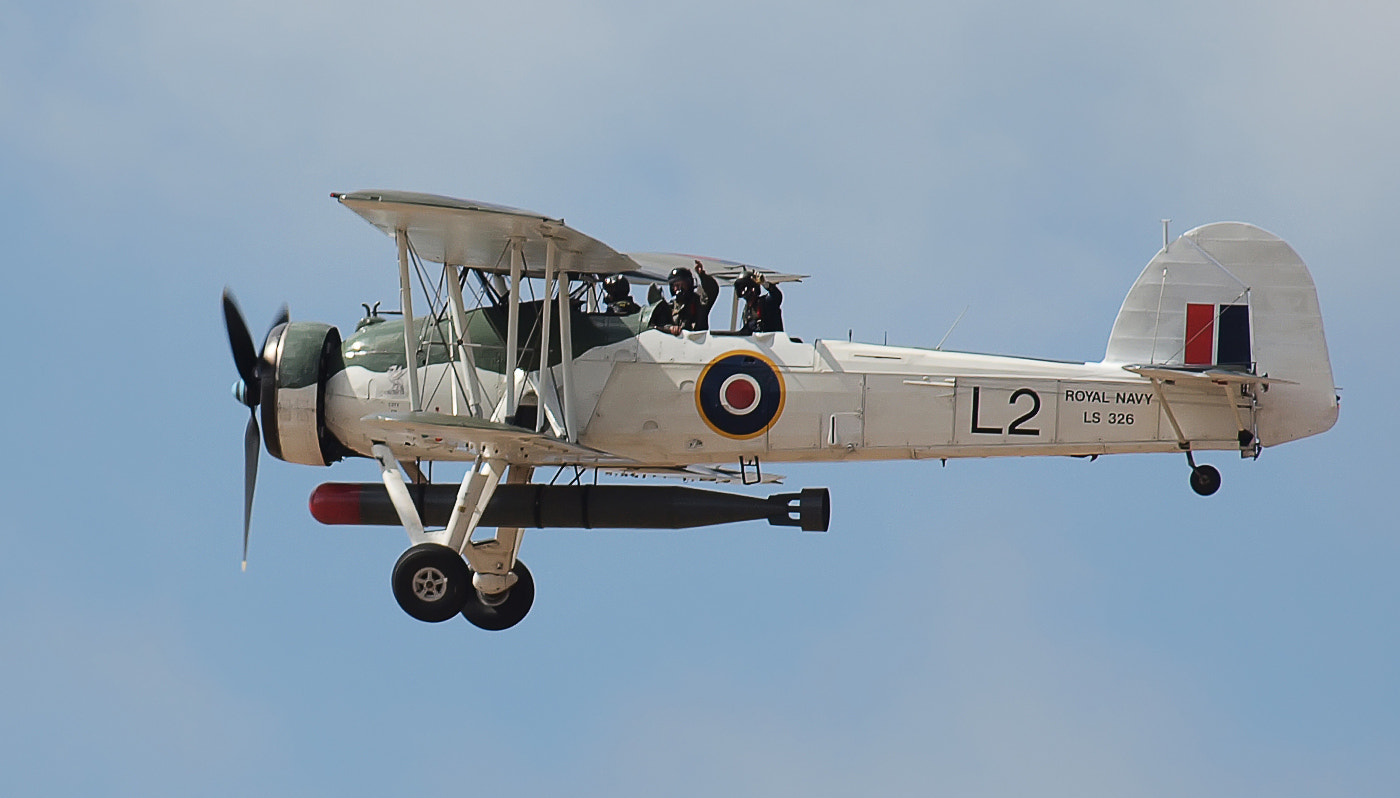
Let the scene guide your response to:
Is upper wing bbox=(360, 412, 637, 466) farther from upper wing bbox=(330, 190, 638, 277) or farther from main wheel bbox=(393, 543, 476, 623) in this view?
upper wing bbox=(330, 190, 638, 277)

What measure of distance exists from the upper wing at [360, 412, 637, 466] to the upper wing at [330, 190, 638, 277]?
175cm

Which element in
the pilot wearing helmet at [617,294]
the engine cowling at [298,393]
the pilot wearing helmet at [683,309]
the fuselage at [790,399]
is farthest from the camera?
the pilot wearing helmet at [617,294]

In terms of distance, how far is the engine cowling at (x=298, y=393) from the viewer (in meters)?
29.7

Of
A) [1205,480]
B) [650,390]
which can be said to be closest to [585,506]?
[650,390]

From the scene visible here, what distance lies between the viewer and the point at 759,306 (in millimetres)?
29906

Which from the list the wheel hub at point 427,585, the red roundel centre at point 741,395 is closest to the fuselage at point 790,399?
the red roundel centre at point 741,395

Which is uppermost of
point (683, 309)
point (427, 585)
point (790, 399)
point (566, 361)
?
point (683, 309)

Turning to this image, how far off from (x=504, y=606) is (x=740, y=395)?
416 centimetres

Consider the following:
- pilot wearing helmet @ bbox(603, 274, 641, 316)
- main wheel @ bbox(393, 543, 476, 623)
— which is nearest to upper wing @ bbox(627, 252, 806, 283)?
pilot wearing helmet @ bbox(603, 274, 641, 316)

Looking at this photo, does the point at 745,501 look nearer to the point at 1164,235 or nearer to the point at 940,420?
the point at 940,420

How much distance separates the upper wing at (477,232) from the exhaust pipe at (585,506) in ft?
7.66

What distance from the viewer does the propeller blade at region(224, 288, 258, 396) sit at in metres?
30.2

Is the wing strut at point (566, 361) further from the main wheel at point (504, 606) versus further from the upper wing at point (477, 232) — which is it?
the main wheel at point (504, 606)

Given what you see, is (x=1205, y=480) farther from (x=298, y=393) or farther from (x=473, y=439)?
(x=298, y=393)
